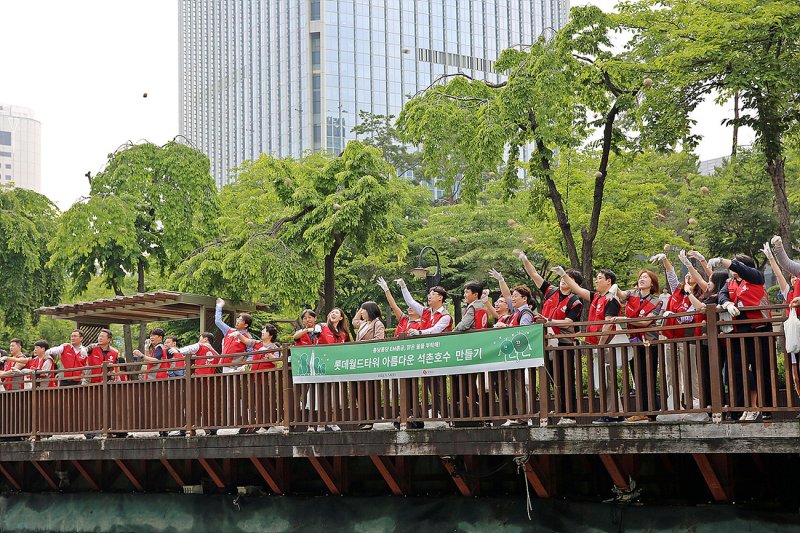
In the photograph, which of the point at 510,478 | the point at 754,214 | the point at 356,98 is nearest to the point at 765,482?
the point at 510,478

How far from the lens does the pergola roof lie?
56.4ft

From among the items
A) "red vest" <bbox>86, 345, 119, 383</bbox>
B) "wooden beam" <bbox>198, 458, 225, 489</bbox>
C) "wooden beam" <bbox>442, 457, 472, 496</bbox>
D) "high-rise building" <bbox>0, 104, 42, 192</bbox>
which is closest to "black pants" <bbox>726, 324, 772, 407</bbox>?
"wooden beam" <bbox>442, 457, 472, 496</bbox>

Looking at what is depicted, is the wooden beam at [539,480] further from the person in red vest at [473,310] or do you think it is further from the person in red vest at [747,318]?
the person in red vest at [747,318]

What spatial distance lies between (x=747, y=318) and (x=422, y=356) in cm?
367

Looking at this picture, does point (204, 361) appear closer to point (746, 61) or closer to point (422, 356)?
point (422, 356)

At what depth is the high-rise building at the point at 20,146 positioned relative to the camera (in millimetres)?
A: 170625

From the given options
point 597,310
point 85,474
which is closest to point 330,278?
point 85,474

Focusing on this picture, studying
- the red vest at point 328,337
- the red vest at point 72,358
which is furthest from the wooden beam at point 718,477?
the red vest at point 72,358

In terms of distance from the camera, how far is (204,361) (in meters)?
14.2

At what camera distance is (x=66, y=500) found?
642 inches

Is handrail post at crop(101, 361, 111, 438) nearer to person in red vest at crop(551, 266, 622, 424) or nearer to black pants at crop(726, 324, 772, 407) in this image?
person in red vest at crop(551, 266, 622, 424)

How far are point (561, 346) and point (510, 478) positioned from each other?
2465mm

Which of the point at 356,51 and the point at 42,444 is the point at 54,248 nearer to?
the point at 42,444

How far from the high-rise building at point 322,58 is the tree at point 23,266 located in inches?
2763
